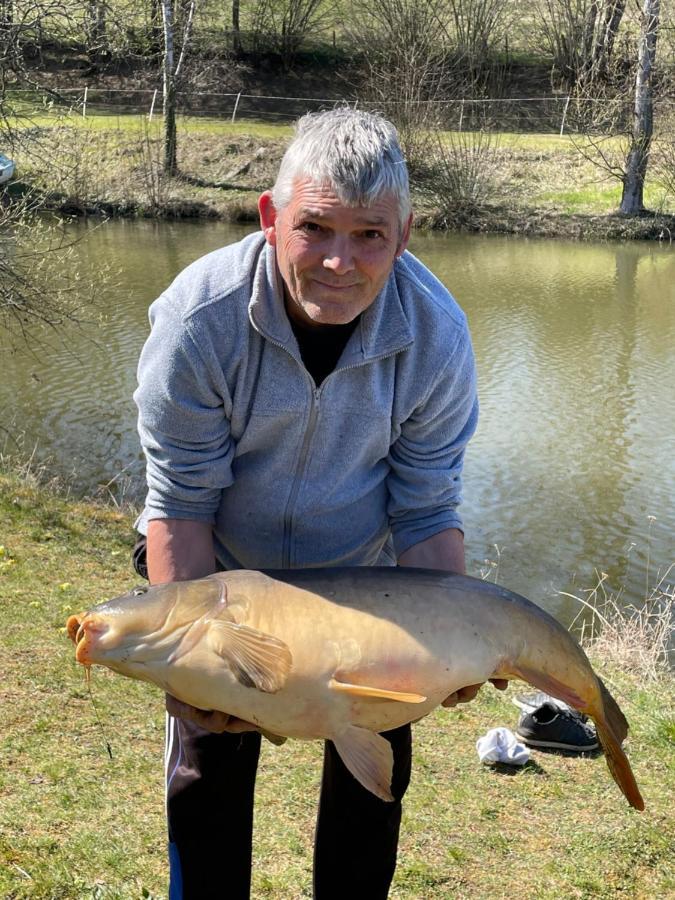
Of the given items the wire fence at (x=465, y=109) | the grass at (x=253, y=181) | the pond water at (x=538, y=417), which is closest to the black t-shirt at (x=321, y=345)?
the pond water at (x=538, y=417)

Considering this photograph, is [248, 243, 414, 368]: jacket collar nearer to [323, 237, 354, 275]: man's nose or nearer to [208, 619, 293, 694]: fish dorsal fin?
[323, 237, 354, 275]: man's nose

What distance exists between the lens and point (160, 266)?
18.3m

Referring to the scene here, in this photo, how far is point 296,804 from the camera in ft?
12.1

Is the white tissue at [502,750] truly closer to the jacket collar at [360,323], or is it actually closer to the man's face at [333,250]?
the jacket collar at [360,323]

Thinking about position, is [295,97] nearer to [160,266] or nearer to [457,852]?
[160,266]

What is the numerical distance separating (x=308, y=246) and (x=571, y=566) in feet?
21.2

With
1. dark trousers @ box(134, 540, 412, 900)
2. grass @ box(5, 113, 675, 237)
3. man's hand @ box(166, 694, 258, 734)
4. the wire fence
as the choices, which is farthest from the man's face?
the wire fence

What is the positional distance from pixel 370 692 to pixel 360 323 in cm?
83

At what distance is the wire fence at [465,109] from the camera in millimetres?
26844

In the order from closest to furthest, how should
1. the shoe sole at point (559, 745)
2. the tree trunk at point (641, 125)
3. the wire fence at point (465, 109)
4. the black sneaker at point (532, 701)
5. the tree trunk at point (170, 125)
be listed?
the shoe sole at point (559, 745) → the black sneaker at point (532, 701) → the tree trunk at point (641, 125) → the wire fence at point (465, 109) → the tree trunk at point (170, 125)

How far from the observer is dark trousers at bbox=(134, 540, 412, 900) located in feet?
7.90

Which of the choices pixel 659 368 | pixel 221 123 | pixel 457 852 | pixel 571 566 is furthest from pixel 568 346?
pixel 221 123

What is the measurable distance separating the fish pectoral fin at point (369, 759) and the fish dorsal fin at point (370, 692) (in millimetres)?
84

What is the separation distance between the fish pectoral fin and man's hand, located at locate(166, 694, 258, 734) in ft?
0.74
